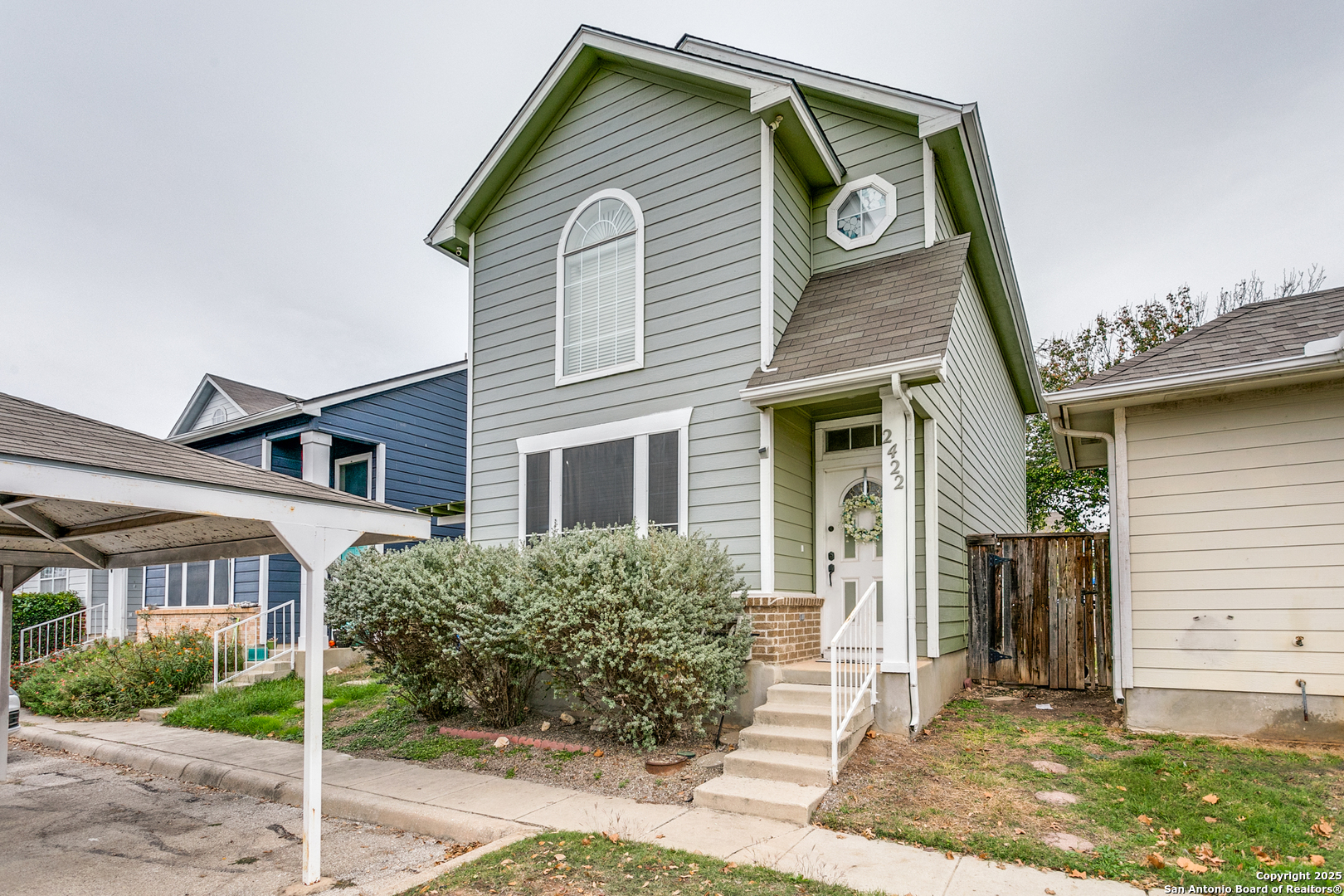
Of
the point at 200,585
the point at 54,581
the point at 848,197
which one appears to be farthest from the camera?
the point at 54,581

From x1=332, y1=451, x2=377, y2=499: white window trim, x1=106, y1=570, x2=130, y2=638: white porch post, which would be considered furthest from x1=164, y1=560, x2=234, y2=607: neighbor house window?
x1=332, y1=451, x2=377, y2=499: white window trim

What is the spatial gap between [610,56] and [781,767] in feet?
25.4

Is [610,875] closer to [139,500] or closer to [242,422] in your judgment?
[139,500]

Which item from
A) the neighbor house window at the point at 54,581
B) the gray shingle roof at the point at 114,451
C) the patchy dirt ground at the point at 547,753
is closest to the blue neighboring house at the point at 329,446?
the patchy dirt ground at the point at 547,753

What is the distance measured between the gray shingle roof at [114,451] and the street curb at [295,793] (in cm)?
212

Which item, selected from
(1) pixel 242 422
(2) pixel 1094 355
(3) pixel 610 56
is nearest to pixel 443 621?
(3) pixel 610 56

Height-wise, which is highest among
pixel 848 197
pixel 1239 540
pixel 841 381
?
pixel 848 197

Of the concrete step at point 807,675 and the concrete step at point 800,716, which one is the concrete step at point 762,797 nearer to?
the concrete step at point 800,716

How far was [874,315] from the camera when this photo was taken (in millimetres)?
7441

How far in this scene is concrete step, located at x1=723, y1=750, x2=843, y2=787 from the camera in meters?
5.41

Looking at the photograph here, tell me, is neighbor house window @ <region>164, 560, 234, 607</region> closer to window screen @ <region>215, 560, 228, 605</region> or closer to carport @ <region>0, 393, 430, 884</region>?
window screen @ <region>215, 560, 228, 605</region>

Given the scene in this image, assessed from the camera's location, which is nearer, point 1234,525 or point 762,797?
point 762,797

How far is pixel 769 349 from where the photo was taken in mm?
7613

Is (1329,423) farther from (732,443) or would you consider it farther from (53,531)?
(53,531)
